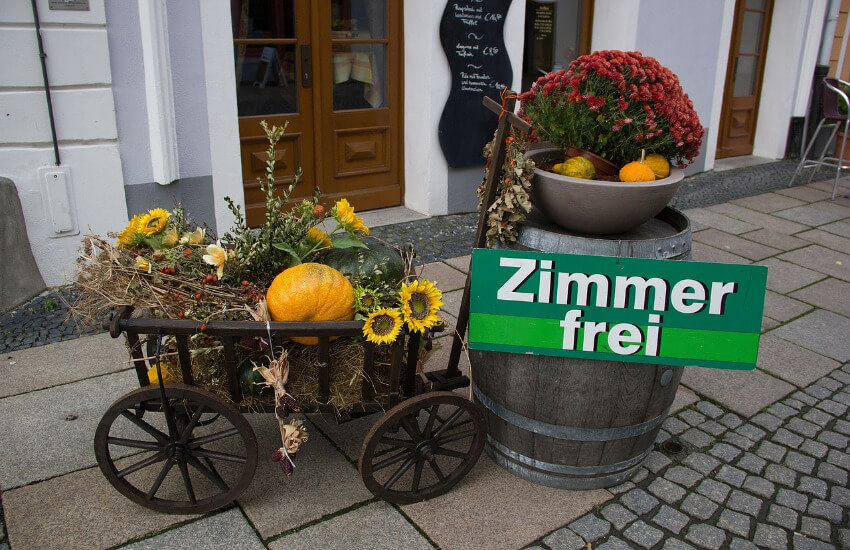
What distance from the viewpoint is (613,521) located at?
2654mm

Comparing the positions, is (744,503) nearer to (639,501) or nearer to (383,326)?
(639,501)

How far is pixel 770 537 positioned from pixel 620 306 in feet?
3.54

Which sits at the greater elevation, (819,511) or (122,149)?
(122,149)

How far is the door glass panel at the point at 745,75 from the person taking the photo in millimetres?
9148

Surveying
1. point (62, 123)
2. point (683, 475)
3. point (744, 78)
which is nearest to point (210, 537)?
point (683, 475)

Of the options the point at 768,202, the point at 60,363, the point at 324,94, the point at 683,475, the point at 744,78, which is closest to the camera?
the point at 683,475

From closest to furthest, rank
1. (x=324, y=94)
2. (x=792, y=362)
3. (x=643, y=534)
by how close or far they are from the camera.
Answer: (x=643, y=534) < (x=792, y=362) < (x=324, y=94)

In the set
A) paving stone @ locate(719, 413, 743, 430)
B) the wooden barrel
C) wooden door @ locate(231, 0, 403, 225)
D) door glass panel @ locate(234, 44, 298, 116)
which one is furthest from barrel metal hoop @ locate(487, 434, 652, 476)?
door glass panel @ locate(234, 44, 298, 116)

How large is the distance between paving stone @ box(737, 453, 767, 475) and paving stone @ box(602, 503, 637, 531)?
68 cm

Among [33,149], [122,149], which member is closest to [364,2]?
[122,149]

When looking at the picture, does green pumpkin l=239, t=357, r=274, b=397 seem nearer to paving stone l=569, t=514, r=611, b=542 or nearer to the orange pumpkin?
the orange pumpkin

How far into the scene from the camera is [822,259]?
19.0ft

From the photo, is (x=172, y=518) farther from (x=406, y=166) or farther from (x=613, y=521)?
(x=406, y=166)

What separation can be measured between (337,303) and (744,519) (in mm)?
1820
